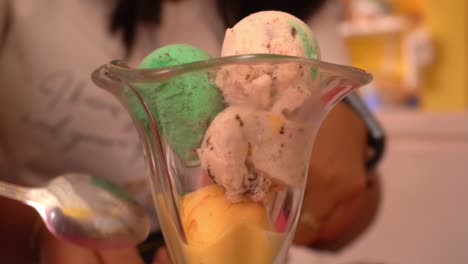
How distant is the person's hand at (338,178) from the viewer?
14.7 inches

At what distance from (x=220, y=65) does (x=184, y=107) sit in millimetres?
28

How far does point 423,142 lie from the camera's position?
2.86 ft

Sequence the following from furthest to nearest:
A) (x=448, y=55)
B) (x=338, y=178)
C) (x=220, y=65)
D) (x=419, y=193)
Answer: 1. (x=448, y=55)
2. (x=419, y=193)
3. (x=338, y=178)
4. (x=220, y=65)

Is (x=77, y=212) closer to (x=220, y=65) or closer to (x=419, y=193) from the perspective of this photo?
(x=220, y=65)

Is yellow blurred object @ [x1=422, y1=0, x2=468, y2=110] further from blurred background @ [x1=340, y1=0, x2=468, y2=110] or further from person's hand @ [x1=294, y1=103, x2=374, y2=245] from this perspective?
person's hand @ [x1=294, y1=103, x2=374, y2=245]

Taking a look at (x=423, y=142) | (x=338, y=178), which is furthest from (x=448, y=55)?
(x=338, y=178)

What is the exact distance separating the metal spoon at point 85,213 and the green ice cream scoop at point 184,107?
7 centimetres

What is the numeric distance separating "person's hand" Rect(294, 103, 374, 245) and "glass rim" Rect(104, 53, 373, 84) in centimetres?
18

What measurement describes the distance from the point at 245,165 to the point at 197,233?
35 millimetres

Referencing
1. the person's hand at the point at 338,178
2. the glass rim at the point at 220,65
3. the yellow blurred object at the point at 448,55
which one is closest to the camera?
the glass rim at the point at 220,65

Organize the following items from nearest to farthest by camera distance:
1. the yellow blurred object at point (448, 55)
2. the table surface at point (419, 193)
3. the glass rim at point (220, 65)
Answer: the glass rim at point (220, 65) → the table surface at point (419, 193) → the yellow blurred object at point (448, 55)

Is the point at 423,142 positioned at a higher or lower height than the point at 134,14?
lower

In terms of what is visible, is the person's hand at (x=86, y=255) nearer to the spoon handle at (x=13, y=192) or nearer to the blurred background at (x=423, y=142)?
A: the spoon handle at (x=13, y=192)

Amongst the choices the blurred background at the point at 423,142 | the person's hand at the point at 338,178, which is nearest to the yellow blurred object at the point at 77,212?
the person's hand at the point at 338,178
